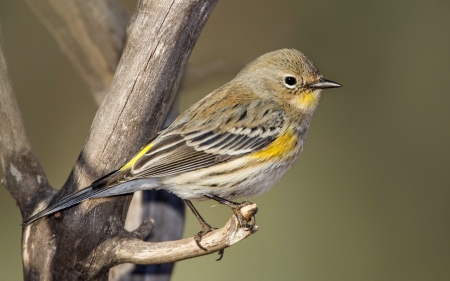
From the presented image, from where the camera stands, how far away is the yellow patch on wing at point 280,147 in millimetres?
3861

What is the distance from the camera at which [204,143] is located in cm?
391

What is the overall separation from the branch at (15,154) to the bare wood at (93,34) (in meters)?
1.52

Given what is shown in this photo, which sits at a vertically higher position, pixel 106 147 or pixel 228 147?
pixel 106 147

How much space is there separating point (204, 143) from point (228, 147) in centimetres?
16

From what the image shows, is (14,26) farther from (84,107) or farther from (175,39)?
(175,39)

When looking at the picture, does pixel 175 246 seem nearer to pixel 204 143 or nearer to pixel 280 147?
pixel 204 143

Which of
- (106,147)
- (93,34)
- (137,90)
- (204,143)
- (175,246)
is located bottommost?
(175,246)

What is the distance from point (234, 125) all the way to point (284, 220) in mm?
2200

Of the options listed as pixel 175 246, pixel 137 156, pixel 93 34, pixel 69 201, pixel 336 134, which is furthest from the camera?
pixel 336 134

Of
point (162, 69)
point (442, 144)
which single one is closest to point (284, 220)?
point (442, 144)

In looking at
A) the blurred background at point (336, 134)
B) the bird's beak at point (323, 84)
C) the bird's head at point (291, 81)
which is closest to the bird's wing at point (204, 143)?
the bird's head at point (291, 81)

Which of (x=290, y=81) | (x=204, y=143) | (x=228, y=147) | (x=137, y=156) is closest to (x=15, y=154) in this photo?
(x=137, y=156)

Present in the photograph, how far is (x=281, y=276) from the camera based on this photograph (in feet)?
18.6

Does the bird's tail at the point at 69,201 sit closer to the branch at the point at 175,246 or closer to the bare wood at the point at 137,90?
the bare wood at the point at 137,90
